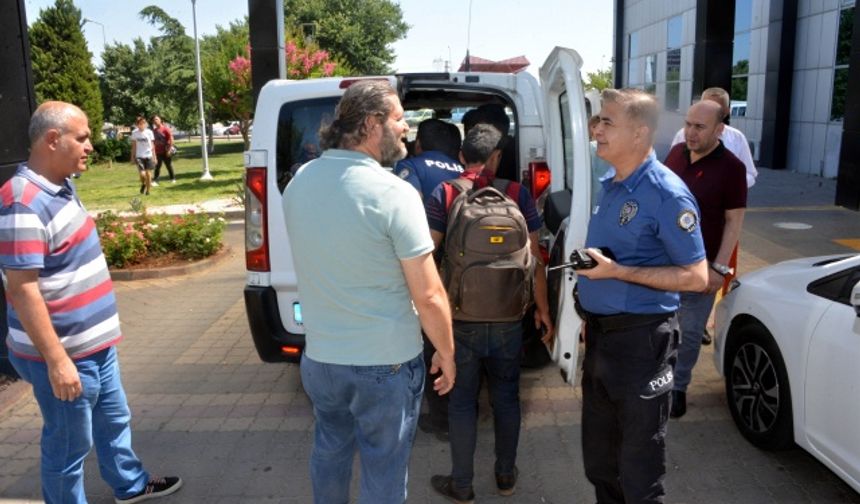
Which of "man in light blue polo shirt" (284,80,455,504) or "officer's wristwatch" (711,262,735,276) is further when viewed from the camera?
"officer's wristwatch" (711,262,735,276)

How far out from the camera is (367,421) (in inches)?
98.3

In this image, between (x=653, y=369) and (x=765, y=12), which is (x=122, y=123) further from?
(x=653, y=369)

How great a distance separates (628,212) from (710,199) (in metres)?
1.65

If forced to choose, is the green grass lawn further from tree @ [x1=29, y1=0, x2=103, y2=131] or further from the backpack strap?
the backpack strap

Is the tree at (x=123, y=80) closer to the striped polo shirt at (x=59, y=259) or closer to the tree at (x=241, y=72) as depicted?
the tree at (x=241, y=72)

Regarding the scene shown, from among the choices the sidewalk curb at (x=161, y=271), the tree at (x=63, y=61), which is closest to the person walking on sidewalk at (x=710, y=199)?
the sidewalk curb at (x=161, y=271)

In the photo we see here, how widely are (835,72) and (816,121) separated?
127cm

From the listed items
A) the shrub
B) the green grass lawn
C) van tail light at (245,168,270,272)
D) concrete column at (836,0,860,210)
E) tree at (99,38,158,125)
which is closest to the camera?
van tail light at (245,168,270,272)

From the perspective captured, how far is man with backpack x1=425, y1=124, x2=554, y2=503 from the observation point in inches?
123

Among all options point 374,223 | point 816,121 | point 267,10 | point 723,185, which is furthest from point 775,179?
point 374,223

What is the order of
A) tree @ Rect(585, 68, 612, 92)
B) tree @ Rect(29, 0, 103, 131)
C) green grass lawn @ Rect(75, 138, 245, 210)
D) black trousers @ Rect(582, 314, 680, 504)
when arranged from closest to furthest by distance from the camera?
black trousers @ Rect(582, 314, 680, 504) → green grass lawn @ Rect(75, 138, 245, 210) → tree @ Rect(29, 0, 103, 131) → tree @ Rect(585, 68, 612, 92)

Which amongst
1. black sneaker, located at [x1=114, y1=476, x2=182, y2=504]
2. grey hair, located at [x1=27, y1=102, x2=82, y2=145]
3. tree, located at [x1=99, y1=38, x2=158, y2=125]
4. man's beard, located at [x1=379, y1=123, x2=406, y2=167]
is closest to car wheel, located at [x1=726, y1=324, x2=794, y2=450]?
man's beard, located at [x1=379, y1=123, x2=406, y2=167]

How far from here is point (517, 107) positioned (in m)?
4.35

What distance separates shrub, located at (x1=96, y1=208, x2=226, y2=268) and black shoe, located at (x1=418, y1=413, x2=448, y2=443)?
5.38 meters
